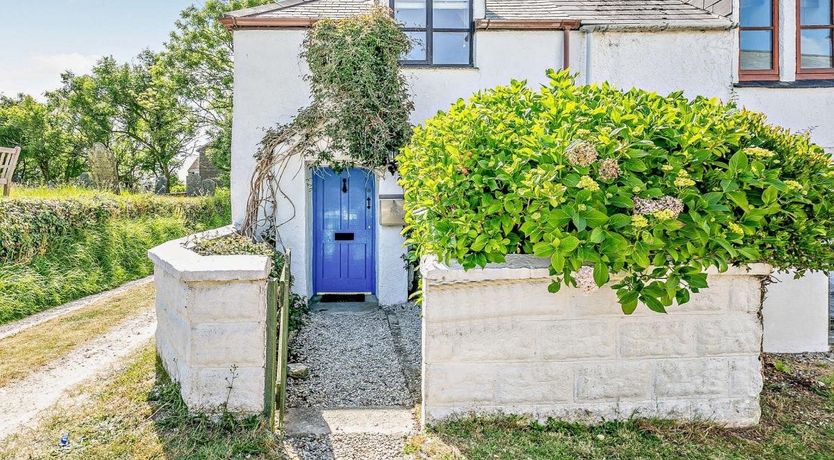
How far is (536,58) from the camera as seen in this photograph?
7848 millimetres

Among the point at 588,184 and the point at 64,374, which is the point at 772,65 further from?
the point at 64,374

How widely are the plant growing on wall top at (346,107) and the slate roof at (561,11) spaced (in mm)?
873

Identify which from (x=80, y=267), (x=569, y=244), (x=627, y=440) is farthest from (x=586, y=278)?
(x=80, y=267)

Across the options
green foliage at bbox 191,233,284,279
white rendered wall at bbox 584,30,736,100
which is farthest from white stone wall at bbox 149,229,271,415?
white rendered wall at bbox 584,30,736,100

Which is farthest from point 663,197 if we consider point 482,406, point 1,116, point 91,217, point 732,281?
point 1,116

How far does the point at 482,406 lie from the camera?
348cm

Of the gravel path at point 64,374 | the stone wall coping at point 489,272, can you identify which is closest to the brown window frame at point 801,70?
the stone wall coping at point 489,272

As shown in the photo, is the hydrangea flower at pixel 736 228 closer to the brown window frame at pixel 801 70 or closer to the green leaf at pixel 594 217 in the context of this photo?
the green leaf at pixel 594 217

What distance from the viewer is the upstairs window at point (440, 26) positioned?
26.2 feet

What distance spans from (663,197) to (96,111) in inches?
1203

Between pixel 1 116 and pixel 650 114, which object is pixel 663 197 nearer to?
pixel 650 114

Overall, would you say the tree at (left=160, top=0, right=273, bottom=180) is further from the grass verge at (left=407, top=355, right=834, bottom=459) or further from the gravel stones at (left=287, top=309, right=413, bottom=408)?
the grass verge at (left=407, top=355, right=834, bottom=459)

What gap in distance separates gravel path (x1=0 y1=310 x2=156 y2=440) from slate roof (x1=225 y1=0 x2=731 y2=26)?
5.05 meters

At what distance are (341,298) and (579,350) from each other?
5.95 meters
